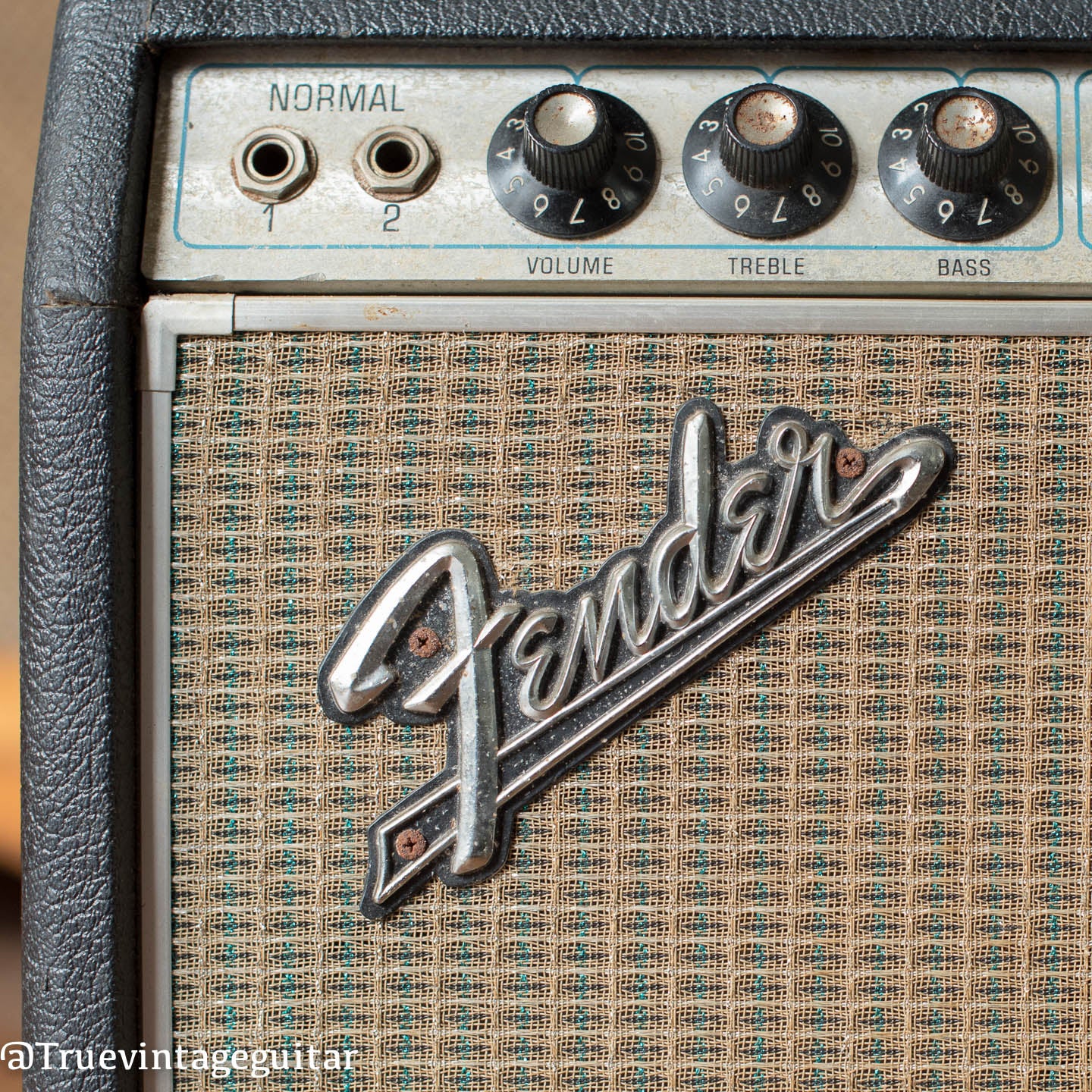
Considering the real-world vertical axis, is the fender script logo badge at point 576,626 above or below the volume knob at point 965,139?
below

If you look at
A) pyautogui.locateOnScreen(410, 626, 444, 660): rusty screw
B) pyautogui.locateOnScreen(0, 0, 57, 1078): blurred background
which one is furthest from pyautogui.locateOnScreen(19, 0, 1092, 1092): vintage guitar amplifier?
pyautogui.locateOnScreen(0, 0, 57, 1078): blurred background

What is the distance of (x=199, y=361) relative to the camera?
53 centimetres

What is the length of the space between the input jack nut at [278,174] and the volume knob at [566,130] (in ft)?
0.35

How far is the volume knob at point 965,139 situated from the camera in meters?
0.50

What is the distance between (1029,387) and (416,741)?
1.10 ft

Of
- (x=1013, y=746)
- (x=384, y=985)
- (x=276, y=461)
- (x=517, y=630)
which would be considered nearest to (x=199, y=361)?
(x=276, y=461)

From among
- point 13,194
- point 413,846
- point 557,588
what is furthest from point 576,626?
point 13,194

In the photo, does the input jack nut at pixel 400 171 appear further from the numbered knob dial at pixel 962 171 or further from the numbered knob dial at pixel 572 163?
the numbered knob dial at pixel 962 171

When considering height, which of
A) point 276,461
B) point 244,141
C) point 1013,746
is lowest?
point 1013,746

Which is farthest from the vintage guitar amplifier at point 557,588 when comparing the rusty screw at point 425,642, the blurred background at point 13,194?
the blurred background at point 13,194

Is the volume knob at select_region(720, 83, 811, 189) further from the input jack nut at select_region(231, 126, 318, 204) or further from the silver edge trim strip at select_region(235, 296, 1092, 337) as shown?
the input jack nut at select_region(231, 126, 318, 204)

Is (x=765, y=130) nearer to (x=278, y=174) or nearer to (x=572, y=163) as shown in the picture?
(x=572, y=163)

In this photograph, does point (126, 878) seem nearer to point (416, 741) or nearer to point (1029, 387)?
point (416, 741)

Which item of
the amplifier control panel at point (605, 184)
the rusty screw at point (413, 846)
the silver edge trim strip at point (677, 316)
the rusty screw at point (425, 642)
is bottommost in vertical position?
the rusty screw at point (413, 846)
